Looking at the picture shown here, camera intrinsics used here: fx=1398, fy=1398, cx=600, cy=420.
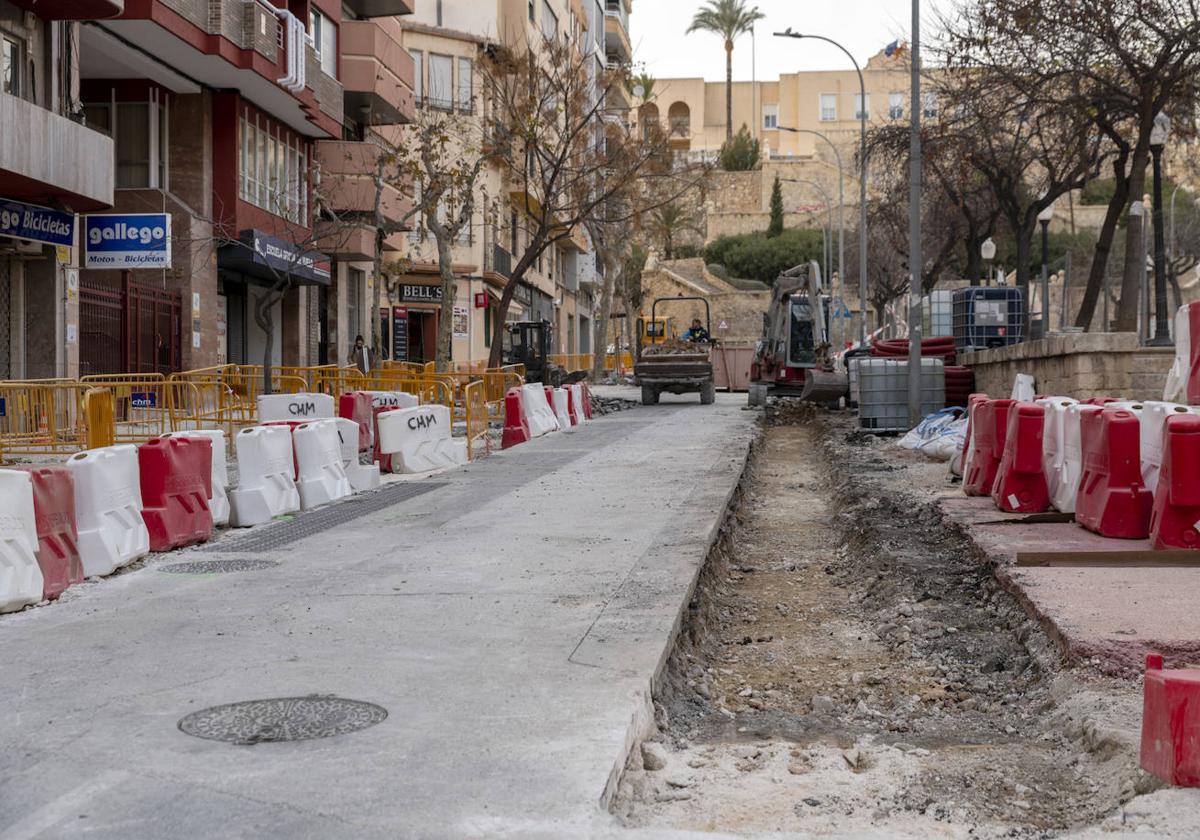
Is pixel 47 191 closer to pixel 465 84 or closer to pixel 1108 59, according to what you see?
pixel 1108 59

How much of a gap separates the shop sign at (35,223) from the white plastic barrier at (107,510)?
12.8 meters

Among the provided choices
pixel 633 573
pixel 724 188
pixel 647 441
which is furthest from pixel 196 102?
pixel 724 188

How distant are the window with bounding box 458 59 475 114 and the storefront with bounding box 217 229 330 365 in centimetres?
1650

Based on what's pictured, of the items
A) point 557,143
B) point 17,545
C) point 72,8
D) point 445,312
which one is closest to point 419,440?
point 72,8

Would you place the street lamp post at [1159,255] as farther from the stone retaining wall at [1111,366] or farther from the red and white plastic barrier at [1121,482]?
the red and white plastic barrier at [1121,482]

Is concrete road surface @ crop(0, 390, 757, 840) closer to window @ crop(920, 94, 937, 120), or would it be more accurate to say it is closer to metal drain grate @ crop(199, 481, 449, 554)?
metal drain grate @ crop(199, 481, 449, 554)

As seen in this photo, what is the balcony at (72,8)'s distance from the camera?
68.4 ft

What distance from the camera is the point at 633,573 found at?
865cm

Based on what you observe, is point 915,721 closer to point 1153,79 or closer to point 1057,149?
point 1153,79

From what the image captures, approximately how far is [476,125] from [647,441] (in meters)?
31.4

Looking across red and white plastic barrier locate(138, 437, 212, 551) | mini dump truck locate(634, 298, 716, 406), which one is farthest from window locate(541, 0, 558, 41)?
red and white plastic barrier locate(138, 437, 212, 551)

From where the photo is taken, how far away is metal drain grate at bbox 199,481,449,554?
10555 mm

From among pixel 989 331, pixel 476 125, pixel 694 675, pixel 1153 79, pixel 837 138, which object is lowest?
pixel 694 675

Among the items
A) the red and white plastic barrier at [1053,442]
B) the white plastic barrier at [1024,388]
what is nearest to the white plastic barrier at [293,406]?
the white plastic barrier at [1024,388]
